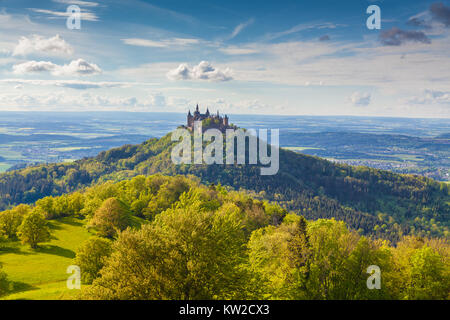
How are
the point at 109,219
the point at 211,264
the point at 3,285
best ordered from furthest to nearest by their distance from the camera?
the point at 109,219, the point at 3,285, the point at 211,264

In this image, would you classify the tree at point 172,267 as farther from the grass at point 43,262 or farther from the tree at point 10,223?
the tree at point 10,223

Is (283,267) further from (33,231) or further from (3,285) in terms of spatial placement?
(33,231)

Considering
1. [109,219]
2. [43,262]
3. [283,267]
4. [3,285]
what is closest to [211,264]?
[283,267]

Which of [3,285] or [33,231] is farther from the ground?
[33,231]

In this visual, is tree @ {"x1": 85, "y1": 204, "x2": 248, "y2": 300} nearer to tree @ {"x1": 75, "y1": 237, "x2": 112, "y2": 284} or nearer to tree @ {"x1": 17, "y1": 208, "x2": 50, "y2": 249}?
tree @ {"x1": 75, "y1": 237, "x2": 112, "y2": 284}

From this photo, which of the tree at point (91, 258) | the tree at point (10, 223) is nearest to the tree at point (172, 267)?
the tree at point (91, 258)
